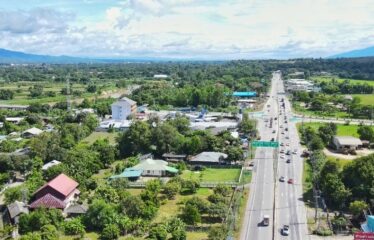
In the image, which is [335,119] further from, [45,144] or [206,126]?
[45,144]

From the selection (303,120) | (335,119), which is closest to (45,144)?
(303,120)

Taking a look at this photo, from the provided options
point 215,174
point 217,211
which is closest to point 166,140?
point 215,174

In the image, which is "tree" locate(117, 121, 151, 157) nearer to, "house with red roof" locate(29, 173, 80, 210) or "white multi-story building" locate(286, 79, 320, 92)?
"house with red roof" locate(29, 173, 80, 210)

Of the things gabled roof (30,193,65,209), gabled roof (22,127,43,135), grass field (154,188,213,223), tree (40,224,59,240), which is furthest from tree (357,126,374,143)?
gabled roof (22,127,43,135)

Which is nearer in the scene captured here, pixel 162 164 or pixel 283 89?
pixel 162 164

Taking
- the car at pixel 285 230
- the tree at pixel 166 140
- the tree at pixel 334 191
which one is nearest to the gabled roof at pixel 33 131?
the tree at pixel 166 140
